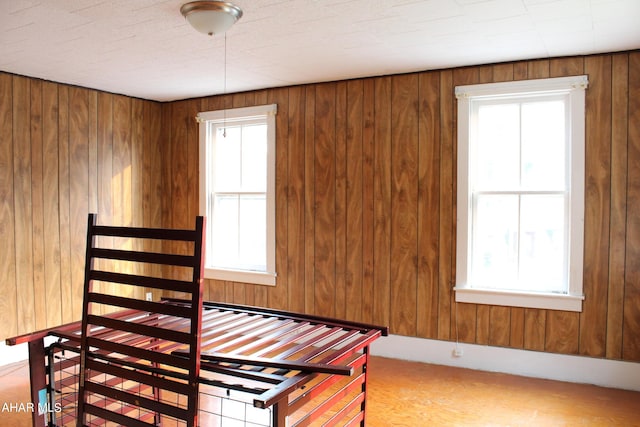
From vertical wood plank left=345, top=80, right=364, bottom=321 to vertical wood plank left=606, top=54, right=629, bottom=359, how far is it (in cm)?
187

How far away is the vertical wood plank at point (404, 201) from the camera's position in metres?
4.11

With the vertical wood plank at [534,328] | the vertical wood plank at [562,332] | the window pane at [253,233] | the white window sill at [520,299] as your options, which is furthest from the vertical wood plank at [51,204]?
the vertical wood plank at [562,332]

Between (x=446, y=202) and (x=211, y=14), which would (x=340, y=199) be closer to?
(x=446, y=202)

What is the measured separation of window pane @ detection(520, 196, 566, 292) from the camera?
373cm

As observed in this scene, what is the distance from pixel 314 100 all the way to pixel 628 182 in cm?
255

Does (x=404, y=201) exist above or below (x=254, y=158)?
below

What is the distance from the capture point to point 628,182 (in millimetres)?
3463

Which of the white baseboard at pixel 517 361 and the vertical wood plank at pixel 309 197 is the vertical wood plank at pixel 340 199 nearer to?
the vertical wood plank at pixel 309 197

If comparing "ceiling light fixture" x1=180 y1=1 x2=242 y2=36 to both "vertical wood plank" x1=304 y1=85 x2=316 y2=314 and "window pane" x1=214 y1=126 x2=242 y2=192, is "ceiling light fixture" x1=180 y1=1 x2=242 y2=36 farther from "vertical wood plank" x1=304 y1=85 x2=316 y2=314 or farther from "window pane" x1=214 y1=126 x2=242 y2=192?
"window pane" x1=214 y1=126 x2=242 y2=192

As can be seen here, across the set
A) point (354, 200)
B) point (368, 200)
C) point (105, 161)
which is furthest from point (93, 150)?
point (368, 200)

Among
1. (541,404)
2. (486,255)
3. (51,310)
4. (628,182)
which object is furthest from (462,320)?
(51,310)

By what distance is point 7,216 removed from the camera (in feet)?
13.4

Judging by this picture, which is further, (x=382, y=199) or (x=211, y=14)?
(x=382, y=199)

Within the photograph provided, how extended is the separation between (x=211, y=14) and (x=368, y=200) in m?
2.14
